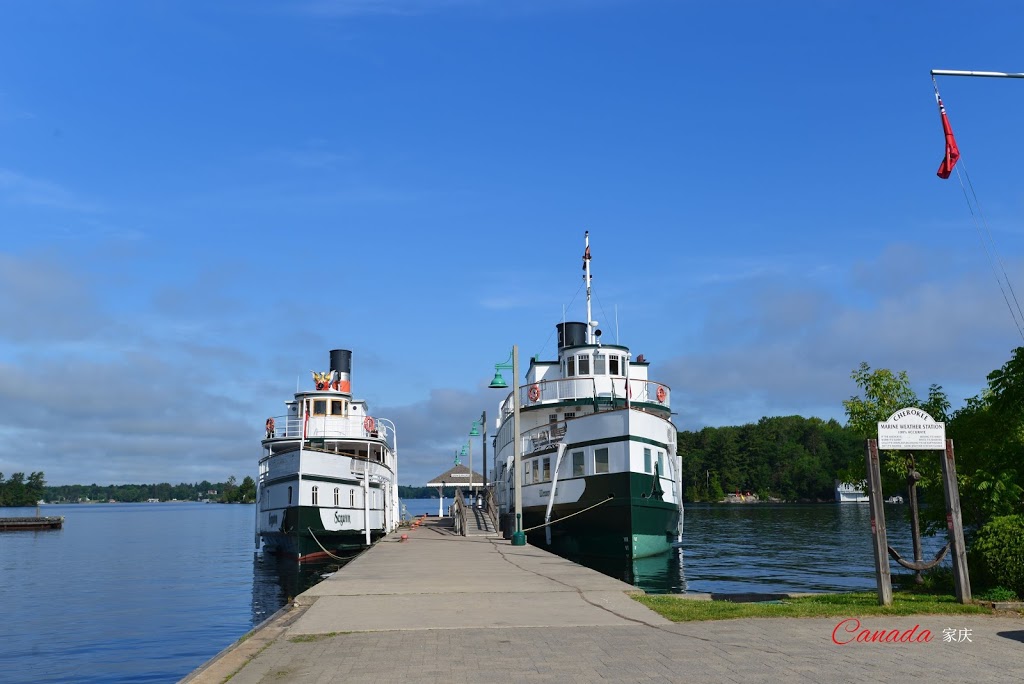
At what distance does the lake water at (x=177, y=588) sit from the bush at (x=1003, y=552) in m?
11.1

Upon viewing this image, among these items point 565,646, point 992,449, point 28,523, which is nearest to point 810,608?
point 565,646

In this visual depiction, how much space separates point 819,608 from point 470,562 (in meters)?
12.1

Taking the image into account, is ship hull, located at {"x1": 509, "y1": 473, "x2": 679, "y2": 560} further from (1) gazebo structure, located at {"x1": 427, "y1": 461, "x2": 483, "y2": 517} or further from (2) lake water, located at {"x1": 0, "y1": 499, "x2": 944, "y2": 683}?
(1) gazebo structure, located at {"x1": 427, "y1": 461, "x2": 483, "y2": 517}

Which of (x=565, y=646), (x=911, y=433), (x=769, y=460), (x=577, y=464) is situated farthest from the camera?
(x=769, y=460)

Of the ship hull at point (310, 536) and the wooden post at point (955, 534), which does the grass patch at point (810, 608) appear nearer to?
the wooden post at point (955, 534)

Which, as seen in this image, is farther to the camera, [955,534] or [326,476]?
[326,476]

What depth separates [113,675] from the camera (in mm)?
15875

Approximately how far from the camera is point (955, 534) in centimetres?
1380

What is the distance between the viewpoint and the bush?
1384cm

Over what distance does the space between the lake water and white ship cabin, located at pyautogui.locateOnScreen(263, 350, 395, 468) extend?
19.6 ft

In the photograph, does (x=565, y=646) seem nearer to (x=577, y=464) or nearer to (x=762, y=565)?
(x=577, y=464)

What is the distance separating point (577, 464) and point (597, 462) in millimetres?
1421

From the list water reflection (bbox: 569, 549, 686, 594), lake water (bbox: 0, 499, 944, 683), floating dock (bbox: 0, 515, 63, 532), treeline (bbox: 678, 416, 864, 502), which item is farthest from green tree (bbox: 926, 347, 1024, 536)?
treeline (bbox: 678, 416, 864, 502)

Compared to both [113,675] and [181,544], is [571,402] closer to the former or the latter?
[113,675]
